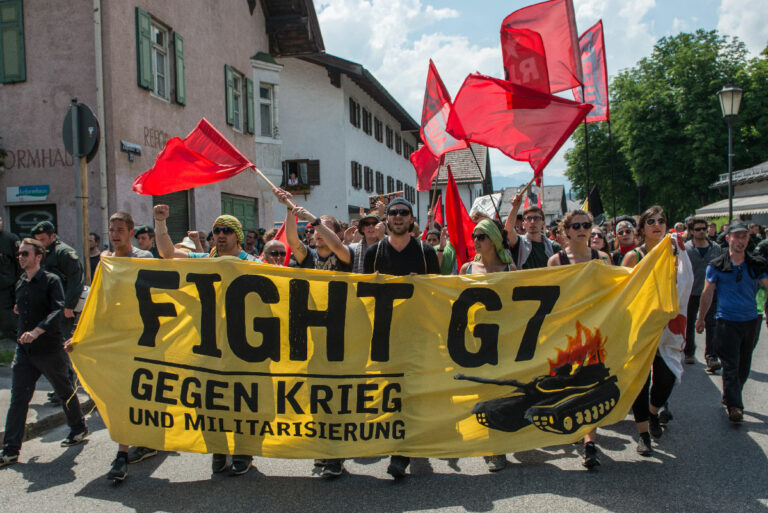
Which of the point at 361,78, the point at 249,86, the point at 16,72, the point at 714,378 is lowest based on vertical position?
the point at 714,378

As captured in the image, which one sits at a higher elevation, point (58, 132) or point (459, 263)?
point (58, 132)

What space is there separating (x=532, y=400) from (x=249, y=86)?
1523 centimetres

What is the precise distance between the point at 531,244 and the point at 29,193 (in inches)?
375

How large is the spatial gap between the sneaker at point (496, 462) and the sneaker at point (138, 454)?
8.58ft

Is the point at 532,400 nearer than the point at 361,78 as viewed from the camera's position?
Yes

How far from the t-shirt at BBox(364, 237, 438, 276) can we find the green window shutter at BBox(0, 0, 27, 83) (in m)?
9.72

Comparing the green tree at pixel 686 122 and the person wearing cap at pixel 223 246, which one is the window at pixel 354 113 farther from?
the person wearing cap at pixel 223 246

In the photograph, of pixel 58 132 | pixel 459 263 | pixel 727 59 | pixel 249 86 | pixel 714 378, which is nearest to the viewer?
pixel 459 263

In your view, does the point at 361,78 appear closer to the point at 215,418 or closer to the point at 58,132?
the point at 58,132

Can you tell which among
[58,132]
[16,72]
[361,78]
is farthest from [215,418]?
[361,78]

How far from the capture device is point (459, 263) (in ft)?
21.0

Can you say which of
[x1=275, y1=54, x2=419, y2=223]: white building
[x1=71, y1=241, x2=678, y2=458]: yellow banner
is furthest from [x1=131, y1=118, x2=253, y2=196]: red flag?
[x1=275, y1=54, x2=419, y2=223]: white building

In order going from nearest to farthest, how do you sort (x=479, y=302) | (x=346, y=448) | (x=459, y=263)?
1. (x=346, y=448)
2. (x=479, y=302)
3. (x=459, y=263)

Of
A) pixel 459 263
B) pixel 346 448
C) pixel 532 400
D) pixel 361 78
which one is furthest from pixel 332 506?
pixel 361 78
